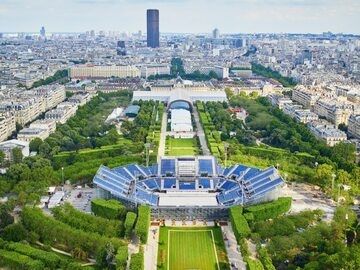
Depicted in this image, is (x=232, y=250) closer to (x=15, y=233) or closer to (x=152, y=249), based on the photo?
(x=152, y=249)

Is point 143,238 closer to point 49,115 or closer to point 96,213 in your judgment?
point 96,213

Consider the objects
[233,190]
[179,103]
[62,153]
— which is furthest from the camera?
[179,103]

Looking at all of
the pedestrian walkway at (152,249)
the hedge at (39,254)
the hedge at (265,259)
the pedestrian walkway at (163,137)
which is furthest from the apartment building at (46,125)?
the hedge at (265,259)

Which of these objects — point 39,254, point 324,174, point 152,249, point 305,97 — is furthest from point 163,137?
point 39,254

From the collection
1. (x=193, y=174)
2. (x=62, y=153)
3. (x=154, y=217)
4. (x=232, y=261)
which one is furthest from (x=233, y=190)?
(x=62, y=153)

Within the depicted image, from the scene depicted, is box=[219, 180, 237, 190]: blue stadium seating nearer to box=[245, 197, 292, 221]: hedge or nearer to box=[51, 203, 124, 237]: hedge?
box=[245, 197, 292, 221]: hedge

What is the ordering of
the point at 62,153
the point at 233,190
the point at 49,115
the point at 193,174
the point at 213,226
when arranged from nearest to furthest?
the point at 213,226 → the point at 233,190 → the point at 193,174 → the point at 62,153 → the point at 49,115
